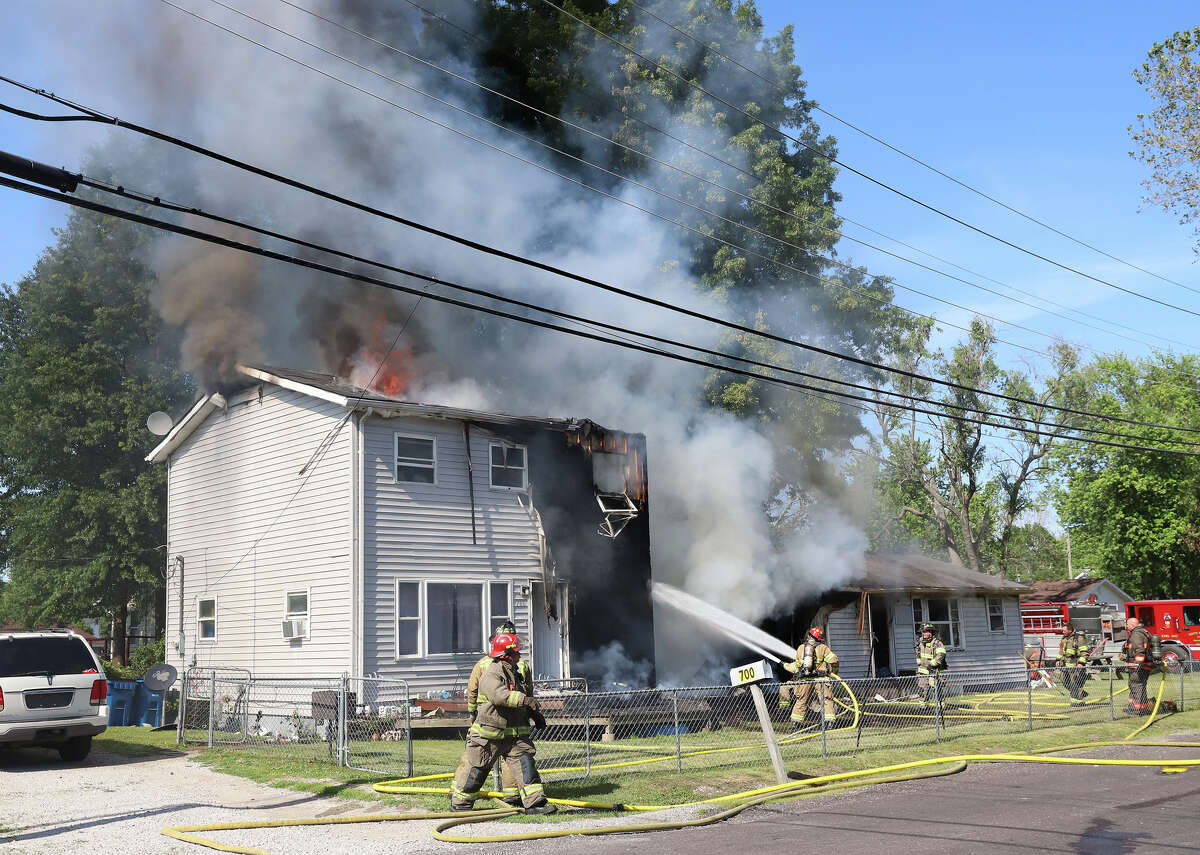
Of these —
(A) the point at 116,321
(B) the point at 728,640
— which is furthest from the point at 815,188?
(A) the point at 116,321

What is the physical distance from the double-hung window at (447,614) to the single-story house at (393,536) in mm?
35

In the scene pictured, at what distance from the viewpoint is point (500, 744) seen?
926cm

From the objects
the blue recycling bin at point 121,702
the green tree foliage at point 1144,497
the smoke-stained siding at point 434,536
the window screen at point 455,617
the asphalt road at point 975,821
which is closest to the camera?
the asphalt road at point 975,821

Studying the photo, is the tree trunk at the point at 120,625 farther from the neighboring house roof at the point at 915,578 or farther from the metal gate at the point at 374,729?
the neighboring house roof at the point at 915,578

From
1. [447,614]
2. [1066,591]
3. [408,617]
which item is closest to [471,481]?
[447,614]

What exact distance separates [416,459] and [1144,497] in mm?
39605

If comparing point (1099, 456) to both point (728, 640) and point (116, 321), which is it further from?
point (116, 321)

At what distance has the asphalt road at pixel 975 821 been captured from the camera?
7359mm

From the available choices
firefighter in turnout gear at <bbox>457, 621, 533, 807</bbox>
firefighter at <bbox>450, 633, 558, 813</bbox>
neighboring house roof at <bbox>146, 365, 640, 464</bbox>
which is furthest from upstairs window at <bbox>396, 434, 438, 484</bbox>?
firefighter at <bbox>450, 633, 558, 813</bbox>

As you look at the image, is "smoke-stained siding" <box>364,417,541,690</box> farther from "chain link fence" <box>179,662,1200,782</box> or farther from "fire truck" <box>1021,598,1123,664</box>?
"fire truck" <box>1021,598,1123,664</box>

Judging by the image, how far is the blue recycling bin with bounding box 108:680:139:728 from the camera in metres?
18.4

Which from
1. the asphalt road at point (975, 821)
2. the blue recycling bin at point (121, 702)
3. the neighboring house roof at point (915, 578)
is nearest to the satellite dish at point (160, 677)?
the blue recycling bin at point (121, 702)

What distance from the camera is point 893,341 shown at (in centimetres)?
3103

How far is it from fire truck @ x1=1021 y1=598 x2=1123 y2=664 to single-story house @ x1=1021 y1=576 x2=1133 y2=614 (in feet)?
3.00
